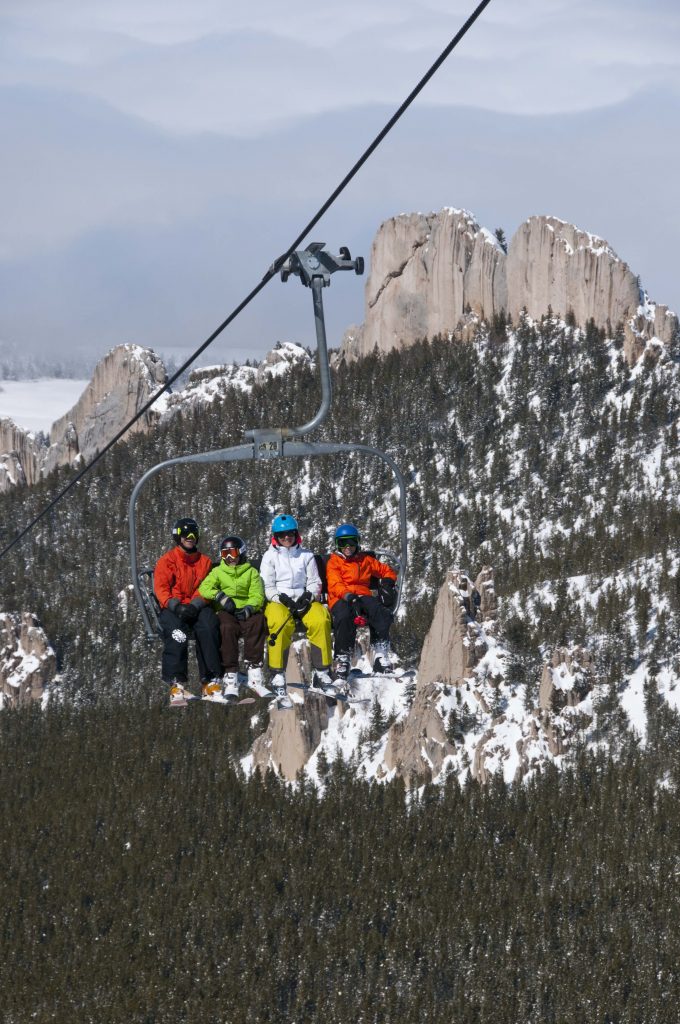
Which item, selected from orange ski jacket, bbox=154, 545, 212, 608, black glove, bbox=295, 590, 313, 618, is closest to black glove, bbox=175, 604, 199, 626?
orange ski jacket, bbox=154, 545, 212, 608

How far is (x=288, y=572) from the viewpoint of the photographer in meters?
23.8

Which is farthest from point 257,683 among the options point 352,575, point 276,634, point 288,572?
point 352,575

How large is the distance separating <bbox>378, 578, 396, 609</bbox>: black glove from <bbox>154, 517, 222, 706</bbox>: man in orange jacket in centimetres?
294

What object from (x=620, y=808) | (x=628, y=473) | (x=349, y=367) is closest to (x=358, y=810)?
(x=620, y=808)

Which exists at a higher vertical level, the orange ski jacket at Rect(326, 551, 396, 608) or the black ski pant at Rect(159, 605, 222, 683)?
the orange ski jacket at Rect(326, 551, 396, 608)

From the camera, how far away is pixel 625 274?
525 ft

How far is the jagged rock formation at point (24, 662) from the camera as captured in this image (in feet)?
516

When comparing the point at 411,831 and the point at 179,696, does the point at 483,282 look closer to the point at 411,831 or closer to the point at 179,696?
the point at 411,831

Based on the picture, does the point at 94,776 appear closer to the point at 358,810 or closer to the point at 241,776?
the point at 241,776

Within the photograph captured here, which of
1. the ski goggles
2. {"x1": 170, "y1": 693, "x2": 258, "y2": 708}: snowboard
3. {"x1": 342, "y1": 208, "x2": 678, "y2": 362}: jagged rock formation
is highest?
{"x1": 342, "y1": 208, "x2": 678, "y2": 362}: jagged rock formation

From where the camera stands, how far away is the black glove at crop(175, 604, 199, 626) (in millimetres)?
23750

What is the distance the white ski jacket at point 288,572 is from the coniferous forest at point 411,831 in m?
88.1

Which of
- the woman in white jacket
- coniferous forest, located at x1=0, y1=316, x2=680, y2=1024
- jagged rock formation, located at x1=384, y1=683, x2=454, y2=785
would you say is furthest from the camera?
coniferous forest, located at x1=0, y1=316, x2=680, y2=1024

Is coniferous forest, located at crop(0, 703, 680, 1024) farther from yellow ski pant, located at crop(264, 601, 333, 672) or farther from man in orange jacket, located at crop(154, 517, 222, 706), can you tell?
man in orange jacket, located at crop(154, 517, 222, 706)
